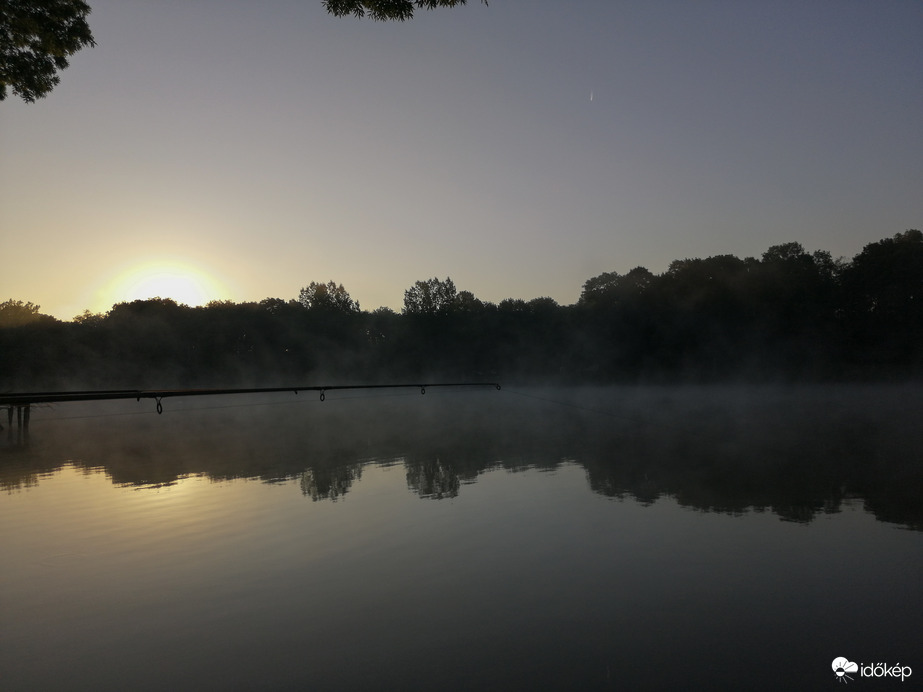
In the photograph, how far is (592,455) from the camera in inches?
680

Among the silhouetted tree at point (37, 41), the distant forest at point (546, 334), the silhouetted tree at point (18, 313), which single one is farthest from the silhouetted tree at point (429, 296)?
the silhouetted tree at point (37, 41)

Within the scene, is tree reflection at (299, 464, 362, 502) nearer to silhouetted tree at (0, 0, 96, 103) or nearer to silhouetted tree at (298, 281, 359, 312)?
silhouetted tree at (0, 0, 96, 103)

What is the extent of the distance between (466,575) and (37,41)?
17473mm

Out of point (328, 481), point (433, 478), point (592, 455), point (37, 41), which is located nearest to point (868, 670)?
point (433, 478)

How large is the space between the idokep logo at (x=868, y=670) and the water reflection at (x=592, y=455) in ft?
16.0

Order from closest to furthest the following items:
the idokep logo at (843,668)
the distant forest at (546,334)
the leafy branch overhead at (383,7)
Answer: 1. the idokep logo at (843,668)
2. the leafy branch overhead at (383,7)
3. the distant forest at (546,334)

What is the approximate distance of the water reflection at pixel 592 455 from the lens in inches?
477

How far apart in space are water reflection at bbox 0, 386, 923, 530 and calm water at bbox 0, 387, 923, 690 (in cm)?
16

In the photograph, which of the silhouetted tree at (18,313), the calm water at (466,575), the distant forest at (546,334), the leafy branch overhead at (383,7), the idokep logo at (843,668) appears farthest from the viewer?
the silhouetted tree at (18,313)

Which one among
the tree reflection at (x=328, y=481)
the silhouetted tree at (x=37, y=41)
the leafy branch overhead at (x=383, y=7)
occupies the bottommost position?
the tree reflection at (x=328, y=481)

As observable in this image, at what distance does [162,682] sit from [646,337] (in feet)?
303

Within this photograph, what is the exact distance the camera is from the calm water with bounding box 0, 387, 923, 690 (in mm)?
5270

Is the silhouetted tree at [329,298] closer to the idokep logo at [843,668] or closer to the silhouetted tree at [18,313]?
the silhouetted tree at [18,313]

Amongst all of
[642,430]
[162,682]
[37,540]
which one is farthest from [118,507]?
[642,430]
